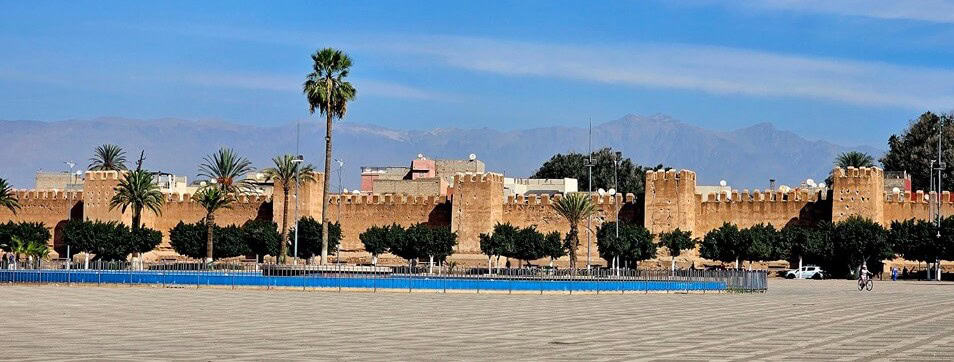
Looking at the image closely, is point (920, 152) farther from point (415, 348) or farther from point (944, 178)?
point (415, 348)

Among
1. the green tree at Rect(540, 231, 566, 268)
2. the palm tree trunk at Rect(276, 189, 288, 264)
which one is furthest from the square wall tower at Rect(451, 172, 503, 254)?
the palm tree trunk at Rect(276, 189, 288, 264)

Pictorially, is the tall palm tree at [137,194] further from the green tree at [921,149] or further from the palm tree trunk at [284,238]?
the green tree at [921,149]

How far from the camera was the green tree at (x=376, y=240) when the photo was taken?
60.1m

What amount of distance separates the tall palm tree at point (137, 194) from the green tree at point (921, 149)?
129 feet

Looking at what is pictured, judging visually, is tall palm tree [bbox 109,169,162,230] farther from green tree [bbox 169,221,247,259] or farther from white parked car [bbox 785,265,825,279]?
white parked car [bbox 785,265,825,279]

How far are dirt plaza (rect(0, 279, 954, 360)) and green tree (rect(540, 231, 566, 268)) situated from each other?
25801mm

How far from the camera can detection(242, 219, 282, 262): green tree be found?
198 ft

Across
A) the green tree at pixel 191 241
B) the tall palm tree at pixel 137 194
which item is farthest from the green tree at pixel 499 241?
the tall palm tree at pixel 137 194

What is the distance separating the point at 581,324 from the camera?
22.0 m

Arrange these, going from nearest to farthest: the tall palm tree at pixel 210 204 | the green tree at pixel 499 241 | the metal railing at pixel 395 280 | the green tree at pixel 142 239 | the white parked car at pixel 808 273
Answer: the metal railing at pixel 395 280
the white parked car at pixel 808 273
the tall palm tree at pixel 210 204
the green tree at pixel 499 241
the green tree at pixel 142 239

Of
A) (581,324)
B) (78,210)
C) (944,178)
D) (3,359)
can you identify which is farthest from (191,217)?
(3,359)

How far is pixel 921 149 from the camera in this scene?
3204 inches

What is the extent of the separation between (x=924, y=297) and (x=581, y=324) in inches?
576

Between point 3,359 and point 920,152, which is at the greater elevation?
point 920,152
